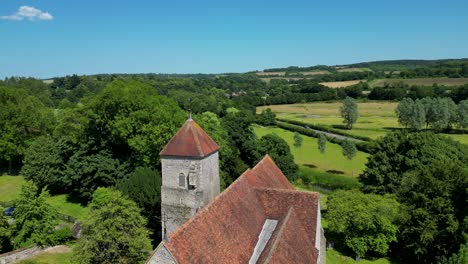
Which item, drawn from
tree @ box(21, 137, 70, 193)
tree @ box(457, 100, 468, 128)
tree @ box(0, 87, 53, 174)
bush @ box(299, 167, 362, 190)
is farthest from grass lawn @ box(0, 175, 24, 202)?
tree @ box(457, 100, 468, 128)

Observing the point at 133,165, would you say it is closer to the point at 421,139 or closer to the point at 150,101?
the point at 150,101

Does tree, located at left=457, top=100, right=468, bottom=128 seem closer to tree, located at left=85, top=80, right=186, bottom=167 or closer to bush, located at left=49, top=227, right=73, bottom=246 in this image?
tree, located at left=85, top=80, right=186, bottom=167

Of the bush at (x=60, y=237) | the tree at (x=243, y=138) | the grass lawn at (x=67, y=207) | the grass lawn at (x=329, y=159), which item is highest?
the tree at (x=243, y=138)

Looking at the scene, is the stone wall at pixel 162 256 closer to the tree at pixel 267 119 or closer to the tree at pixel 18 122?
the tree at pixel 18 122

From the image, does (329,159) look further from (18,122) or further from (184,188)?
(18,122)

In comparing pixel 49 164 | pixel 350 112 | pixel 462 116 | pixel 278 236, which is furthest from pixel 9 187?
pixel 462 116

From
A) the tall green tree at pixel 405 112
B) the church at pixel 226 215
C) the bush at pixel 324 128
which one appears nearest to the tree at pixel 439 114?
the tall green tree at pixel 405 112
